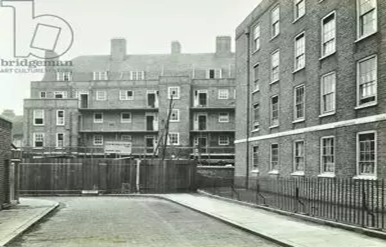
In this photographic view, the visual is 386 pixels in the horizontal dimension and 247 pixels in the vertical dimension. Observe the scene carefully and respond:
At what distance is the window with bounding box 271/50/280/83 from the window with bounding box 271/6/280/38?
3.79ft

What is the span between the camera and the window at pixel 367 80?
20.0 metres

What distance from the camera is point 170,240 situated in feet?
41.7

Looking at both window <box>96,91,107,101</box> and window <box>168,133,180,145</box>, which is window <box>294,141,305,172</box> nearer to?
window <box>168,133,180,145</box>

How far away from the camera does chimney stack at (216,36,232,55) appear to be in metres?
78.1

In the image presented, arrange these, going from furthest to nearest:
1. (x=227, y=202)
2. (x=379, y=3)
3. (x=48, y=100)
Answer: (x=48, y=100), (x=227, y=202), (x=379, y=3)

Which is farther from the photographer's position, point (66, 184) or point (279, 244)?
point (66, 184)

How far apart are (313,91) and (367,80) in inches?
204

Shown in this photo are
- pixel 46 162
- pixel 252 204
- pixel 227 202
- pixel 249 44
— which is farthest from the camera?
pixel 249 44

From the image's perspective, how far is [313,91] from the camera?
84.1 ft

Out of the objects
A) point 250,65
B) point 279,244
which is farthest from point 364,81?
point 250,65

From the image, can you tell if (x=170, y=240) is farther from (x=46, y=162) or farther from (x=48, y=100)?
(x=48, y=100)

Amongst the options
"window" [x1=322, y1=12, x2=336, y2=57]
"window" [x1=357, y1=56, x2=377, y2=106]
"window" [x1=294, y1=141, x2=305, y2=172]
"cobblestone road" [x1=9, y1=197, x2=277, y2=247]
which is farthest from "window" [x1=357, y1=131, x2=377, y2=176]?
"cobblestone road" [x1=9, y1=197, x2=277, y2=247]

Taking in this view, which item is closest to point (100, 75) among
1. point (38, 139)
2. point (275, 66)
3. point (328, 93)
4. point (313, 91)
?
point (38, 139)

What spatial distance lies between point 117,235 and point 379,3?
12446 mm
